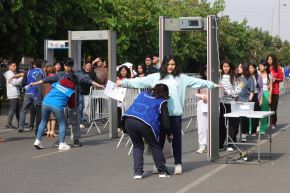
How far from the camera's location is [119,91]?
47.4 ft

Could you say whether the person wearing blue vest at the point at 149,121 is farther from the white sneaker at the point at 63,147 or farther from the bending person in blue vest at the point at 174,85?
the white sneaker at the point at 63,147

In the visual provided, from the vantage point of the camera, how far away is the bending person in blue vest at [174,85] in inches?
396

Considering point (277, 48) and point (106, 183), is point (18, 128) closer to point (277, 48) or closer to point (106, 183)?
point (106, 183)

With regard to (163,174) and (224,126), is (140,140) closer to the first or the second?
(163,174)

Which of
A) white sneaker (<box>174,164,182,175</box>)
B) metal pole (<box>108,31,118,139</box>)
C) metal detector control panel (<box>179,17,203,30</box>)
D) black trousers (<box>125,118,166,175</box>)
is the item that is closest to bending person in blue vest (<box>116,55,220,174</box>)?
white sneaker (<box>174,164,182,175</box>)

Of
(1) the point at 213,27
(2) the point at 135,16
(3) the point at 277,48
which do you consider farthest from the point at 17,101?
(3) the point at 277,48

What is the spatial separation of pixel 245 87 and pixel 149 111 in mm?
5628

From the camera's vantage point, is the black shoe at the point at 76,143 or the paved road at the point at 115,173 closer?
the paved road at the point at 115,173

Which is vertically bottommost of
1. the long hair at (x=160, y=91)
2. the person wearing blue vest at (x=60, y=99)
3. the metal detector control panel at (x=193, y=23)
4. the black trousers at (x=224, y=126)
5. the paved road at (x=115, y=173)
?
the paved road at (x=115, y=173)

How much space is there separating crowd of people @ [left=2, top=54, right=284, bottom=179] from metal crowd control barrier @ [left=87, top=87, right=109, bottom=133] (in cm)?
13

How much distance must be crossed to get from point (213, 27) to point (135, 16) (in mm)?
21842

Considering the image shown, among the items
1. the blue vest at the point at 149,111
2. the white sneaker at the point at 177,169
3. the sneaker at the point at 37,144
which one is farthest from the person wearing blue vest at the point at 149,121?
the sneaker at the point at 37,144

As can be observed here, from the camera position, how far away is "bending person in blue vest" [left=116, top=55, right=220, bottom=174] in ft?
33.0

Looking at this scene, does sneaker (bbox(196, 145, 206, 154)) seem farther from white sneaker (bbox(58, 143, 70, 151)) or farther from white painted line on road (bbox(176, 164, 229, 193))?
white sneaker (bbox(58, 143, 70, 151))
